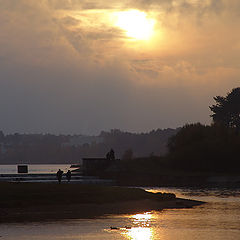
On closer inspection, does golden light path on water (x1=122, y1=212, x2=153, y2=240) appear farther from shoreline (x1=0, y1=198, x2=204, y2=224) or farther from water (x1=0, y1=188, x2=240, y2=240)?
shoreline (x1=0, y1=198, x2=204, y2=224)

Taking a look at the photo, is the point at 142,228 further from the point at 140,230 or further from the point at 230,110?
the point at 230,110

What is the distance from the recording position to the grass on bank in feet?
204

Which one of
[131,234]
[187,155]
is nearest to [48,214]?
[131,234]

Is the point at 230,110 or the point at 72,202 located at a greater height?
the point at 230,110

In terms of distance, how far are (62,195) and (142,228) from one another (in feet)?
72.6

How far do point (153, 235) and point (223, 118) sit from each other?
143m

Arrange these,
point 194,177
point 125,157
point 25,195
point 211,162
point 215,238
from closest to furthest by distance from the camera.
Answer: point 215,238, point 25,195, point 194,177, point 211,162, point 125,157

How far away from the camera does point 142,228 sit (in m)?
45.8

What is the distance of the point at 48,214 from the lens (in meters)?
55.3

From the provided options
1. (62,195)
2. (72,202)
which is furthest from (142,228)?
(62,195)

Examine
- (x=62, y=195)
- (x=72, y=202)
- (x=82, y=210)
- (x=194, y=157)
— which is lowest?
(x=82, y=210)

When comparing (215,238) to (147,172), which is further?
(147,172)

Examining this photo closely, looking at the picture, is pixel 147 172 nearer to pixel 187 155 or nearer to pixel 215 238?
pixel 187 155

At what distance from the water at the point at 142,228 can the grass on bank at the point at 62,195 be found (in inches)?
387
